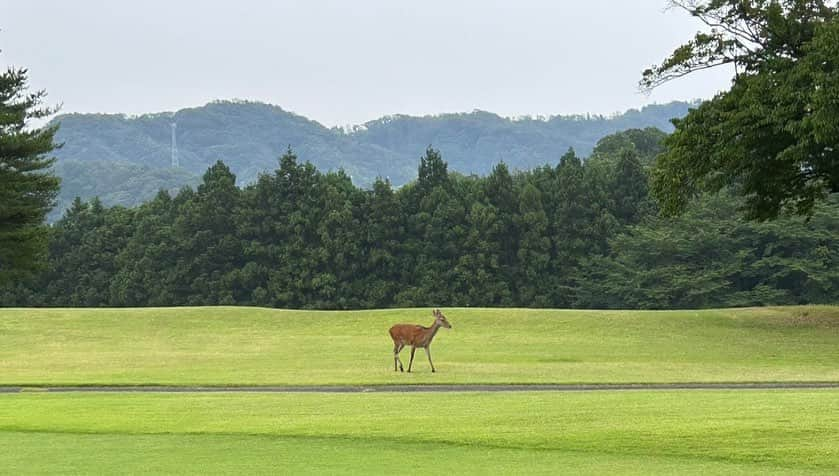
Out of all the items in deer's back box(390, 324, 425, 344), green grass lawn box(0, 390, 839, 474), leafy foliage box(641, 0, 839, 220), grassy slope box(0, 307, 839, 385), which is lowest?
grassy slope box(0, 307, 839, 385)

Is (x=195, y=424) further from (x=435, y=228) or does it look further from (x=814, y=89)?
(x=435, y=228)

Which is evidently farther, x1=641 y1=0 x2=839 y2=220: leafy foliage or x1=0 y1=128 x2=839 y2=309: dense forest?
x1=0 y1=128 x2=839 y2=309: dense forest

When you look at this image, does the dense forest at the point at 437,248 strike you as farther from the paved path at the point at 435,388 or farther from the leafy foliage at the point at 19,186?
the paved path at the point at 435,388

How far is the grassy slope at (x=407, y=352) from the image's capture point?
24578 mm

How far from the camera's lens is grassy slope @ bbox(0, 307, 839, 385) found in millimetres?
24578

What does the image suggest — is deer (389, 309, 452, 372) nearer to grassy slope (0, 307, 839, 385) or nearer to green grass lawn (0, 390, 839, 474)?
grassy slope (0, 307, 839, 385)

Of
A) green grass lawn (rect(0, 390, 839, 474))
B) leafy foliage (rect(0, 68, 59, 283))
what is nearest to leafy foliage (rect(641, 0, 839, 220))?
green grass lawn (rect(0, 390, 839, 474))

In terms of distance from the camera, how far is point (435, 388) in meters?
21.3

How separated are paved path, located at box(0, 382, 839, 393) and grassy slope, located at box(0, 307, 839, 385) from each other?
0.81m

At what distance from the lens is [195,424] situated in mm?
13812

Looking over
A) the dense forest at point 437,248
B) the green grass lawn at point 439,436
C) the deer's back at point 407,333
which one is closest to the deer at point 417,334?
the deer's back at point 407,333

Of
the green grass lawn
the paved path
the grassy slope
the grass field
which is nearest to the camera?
the green grass lawn

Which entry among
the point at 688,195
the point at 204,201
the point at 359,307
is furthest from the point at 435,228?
the point at 688,195

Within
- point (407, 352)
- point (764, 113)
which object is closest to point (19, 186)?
point (407, 352)
